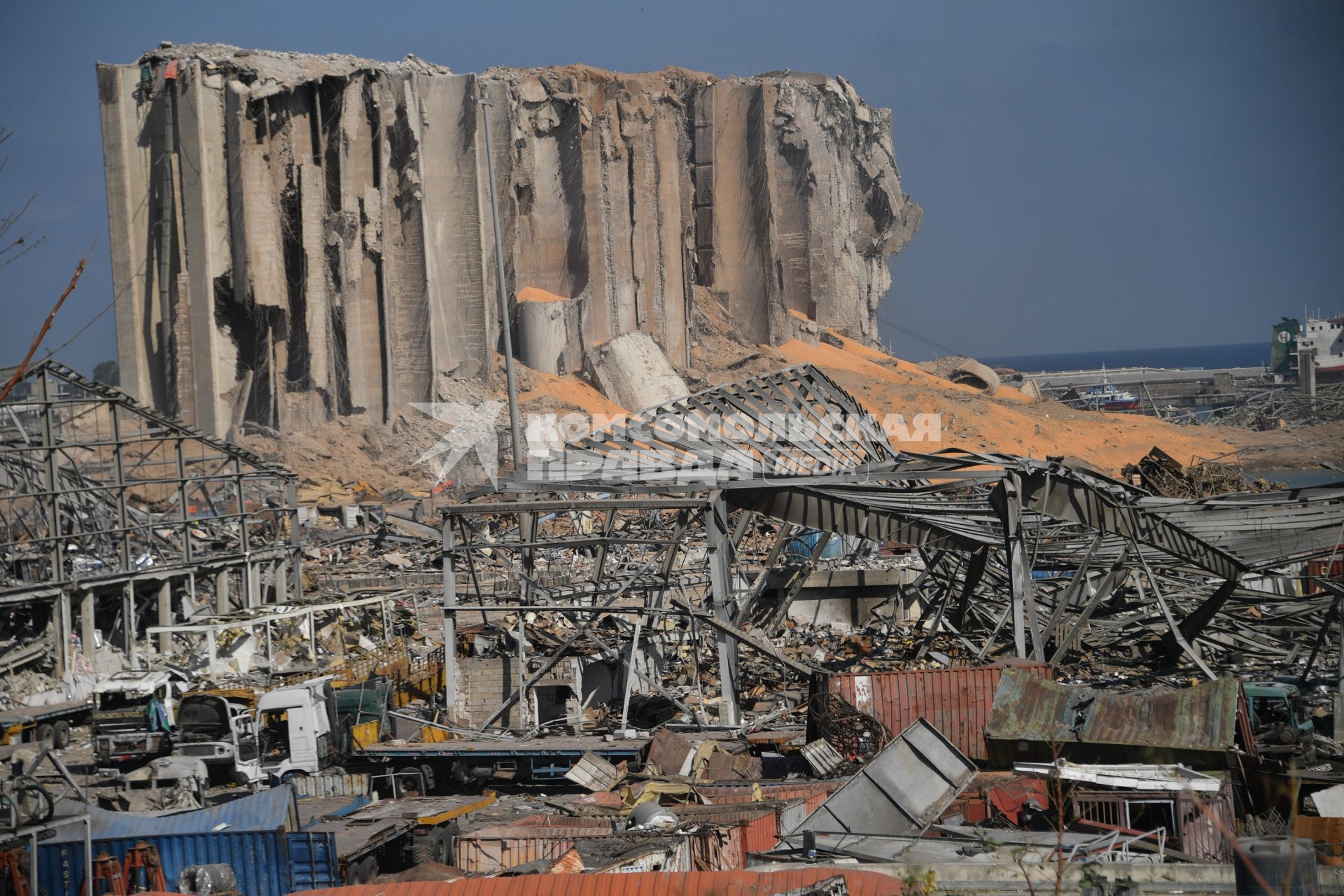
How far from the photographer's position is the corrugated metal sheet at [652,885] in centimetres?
999

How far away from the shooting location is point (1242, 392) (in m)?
106

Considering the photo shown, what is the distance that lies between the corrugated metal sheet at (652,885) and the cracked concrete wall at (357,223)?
107ft

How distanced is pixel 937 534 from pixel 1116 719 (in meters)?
6.90

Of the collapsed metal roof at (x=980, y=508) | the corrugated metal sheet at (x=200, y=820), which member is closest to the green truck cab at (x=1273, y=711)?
the collapsed metal roof at (x=980, y=508)

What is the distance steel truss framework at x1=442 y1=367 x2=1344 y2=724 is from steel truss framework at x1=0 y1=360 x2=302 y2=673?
21.9 feet

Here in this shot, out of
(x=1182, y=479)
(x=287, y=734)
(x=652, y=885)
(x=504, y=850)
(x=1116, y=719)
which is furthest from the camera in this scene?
(x=1182, y=479)

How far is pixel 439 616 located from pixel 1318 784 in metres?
18.7

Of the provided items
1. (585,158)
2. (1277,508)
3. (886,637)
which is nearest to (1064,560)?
(886,637)

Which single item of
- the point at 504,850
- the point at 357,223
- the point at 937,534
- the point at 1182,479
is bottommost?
the point at 504,850

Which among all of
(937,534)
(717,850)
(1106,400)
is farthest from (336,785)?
(1106,400)

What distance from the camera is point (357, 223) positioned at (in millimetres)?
52281

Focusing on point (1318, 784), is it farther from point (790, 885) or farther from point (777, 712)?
point (777, 712)

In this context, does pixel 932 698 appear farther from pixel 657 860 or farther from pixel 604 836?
pixel 657 860

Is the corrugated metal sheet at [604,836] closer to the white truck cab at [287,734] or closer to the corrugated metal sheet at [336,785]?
the corrugated metal sheet at [336,785]
